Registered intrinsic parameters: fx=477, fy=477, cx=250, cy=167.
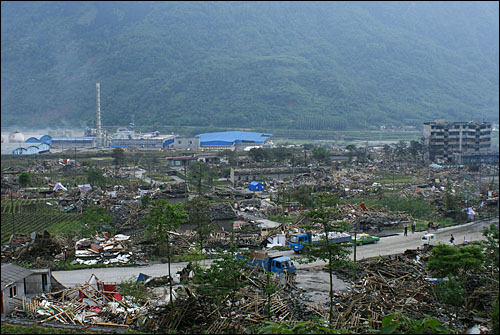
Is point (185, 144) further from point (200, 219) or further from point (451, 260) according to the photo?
point (451, 260)

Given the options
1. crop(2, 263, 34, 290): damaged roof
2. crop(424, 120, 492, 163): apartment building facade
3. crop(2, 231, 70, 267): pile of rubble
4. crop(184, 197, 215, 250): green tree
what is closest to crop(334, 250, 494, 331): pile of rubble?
crop(184, 197, 215, 250): green tree

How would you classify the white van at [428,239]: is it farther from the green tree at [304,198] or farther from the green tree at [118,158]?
the green tree at [118,158]

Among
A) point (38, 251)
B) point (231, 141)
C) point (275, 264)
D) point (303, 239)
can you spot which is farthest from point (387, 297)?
point (231, 141)

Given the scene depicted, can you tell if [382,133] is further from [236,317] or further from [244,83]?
[236,317]

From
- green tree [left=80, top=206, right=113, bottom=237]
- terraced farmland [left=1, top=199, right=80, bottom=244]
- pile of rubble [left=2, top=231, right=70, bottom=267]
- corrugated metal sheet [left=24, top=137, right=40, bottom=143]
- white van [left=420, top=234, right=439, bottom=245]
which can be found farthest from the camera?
corrugated metal sheet [left=24, top=137, right=40, bottom=143]

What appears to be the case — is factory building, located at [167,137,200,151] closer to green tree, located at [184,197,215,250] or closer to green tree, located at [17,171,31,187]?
green tree, located at [17,171,31,187]

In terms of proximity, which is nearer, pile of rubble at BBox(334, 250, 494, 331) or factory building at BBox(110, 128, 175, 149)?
pile of rubble at BBox(334, 250, 494, 331)

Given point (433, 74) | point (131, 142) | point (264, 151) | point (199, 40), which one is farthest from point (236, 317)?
point (199, 40)
